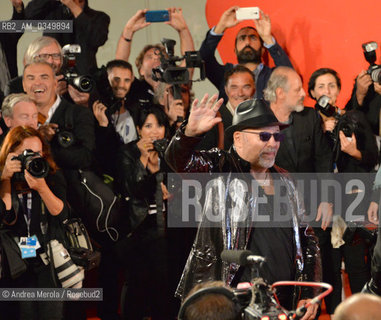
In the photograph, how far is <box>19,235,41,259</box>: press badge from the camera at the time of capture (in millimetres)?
4445

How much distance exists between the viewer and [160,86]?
18.7 ft

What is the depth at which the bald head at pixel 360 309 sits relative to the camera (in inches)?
84.0

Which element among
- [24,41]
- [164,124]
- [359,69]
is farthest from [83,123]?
[359,69]

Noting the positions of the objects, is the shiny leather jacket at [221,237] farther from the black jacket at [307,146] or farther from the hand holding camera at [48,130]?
the hand holding camera at [48,130]

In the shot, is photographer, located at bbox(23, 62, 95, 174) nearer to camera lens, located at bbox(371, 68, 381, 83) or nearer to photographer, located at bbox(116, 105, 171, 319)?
photographer, located at bbox(116, 105, 171, 319)

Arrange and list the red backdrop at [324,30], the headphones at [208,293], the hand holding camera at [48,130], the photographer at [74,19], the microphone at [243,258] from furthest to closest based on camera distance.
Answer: the red backdrop at [324,30]
the photographer at [74,19]
the hand holding camera at [48,130]
the microphone at [243,258]
the headphones at [208,293]

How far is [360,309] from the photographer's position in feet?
7.09

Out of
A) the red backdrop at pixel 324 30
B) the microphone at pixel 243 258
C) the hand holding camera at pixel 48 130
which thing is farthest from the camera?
the red backdrop at pixel 324 30

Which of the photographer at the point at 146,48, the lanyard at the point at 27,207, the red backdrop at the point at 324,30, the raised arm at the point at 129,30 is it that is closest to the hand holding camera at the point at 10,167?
the lanyard at the point at 27,207

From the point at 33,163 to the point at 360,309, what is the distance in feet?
8.89

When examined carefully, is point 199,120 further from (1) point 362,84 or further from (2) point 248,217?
(1) point 362,84

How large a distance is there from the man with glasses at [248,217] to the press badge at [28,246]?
3.80 feet

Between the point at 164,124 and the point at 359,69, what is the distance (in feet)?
A: 6.37

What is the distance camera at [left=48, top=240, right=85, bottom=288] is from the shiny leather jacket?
3.53 ft
